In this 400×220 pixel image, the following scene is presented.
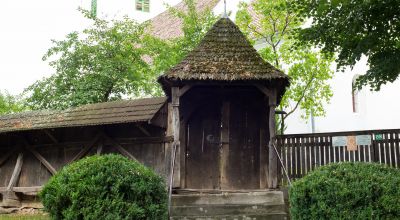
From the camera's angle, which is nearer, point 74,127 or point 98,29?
point 74,127

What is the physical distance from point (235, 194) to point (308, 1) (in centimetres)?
428

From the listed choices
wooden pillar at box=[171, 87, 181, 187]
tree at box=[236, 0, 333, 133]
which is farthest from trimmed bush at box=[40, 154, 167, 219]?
tree at box=[236, 0, 333, 133]

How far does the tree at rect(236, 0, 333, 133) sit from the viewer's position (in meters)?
18.1

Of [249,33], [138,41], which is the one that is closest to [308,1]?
[249,33]

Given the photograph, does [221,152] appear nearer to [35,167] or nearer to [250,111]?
[250,111]

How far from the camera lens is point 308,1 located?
10.0 m

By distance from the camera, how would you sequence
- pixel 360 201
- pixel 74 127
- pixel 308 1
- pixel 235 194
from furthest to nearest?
pixel 74 127 → pixel 235 194 → pixel 308 1 → pixel 360 201

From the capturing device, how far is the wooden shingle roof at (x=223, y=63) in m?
11.4

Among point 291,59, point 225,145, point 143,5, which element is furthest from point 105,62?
point 143,5

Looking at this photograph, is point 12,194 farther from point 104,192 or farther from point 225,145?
point 104,192

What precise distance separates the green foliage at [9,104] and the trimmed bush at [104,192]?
2334 cm

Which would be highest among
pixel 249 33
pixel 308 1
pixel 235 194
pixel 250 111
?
pixel 249 33

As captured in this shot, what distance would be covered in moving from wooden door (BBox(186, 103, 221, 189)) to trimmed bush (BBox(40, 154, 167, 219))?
469cm

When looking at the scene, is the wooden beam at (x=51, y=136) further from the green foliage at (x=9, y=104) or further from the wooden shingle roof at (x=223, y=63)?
the green foliage at (x=9, y=104)
